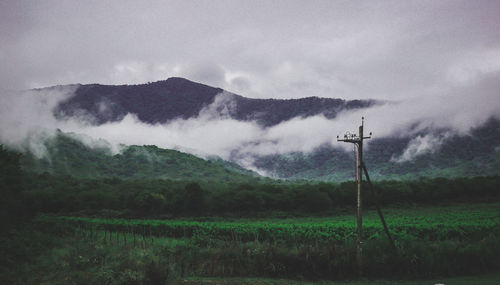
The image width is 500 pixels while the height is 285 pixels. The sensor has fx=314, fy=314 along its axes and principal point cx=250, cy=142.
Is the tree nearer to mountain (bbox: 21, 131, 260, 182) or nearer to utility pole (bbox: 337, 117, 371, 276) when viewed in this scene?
utility pole (bbox: 337, 117, 371, 276)

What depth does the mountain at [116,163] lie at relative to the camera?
14315 cm

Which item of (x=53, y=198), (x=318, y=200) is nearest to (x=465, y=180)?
(x=318, y=200)

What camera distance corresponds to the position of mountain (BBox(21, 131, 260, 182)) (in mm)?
143150

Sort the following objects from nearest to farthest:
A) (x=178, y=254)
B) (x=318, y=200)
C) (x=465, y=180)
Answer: (x=178, y=254) → (x=318, y=200) → (x=465, y=180)

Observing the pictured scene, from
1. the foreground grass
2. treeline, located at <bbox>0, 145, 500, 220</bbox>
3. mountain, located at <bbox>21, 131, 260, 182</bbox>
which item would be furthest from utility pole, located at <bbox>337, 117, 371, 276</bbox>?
mountain, located at <bbox>21, 131, 260, 182</bbox>

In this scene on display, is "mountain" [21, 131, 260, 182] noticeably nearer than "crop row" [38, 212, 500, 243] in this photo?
No

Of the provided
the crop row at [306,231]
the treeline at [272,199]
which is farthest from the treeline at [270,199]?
the crop row at [306,231]

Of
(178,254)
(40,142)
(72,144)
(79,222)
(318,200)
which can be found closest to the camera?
(178,254)

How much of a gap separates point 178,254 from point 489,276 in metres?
18.1

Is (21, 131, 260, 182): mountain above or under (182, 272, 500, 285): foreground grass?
above

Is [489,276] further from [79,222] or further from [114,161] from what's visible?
[114,161]

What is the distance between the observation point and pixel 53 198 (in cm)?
7700

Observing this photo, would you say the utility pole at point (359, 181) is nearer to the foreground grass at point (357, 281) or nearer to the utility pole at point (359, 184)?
the utility pole at point (359, 184)

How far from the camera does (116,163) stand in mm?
171000
